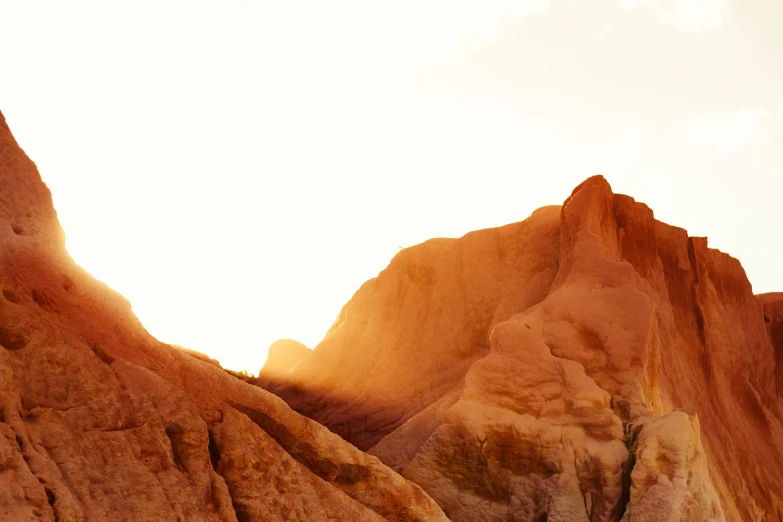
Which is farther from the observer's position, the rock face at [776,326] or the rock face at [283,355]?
the rock face at [283,355]

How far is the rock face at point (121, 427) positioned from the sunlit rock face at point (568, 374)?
10.7ft

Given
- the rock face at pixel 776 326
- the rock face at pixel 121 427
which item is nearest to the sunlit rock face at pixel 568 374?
the rock face at pixel 776 326

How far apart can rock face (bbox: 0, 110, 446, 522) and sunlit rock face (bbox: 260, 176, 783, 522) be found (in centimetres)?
326

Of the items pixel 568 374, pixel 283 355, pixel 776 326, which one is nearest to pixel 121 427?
pixel 568 374

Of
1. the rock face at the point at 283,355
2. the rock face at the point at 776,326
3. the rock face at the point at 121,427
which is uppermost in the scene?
the rock face at the point at 776,326

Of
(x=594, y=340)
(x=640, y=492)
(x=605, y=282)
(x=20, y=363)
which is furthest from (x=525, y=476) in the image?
(x=20, y=363)

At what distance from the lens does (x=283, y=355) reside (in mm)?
26891

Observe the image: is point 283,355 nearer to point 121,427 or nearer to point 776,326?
point 776,326

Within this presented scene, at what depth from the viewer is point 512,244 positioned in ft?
59.7

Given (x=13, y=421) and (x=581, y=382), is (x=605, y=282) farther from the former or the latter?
(x=13, y=421)

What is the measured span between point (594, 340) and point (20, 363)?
32.2ft

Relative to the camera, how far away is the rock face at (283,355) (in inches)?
1017

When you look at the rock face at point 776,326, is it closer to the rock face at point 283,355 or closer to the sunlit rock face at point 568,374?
the sunlit rock face at point 568,374

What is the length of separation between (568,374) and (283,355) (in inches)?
595
